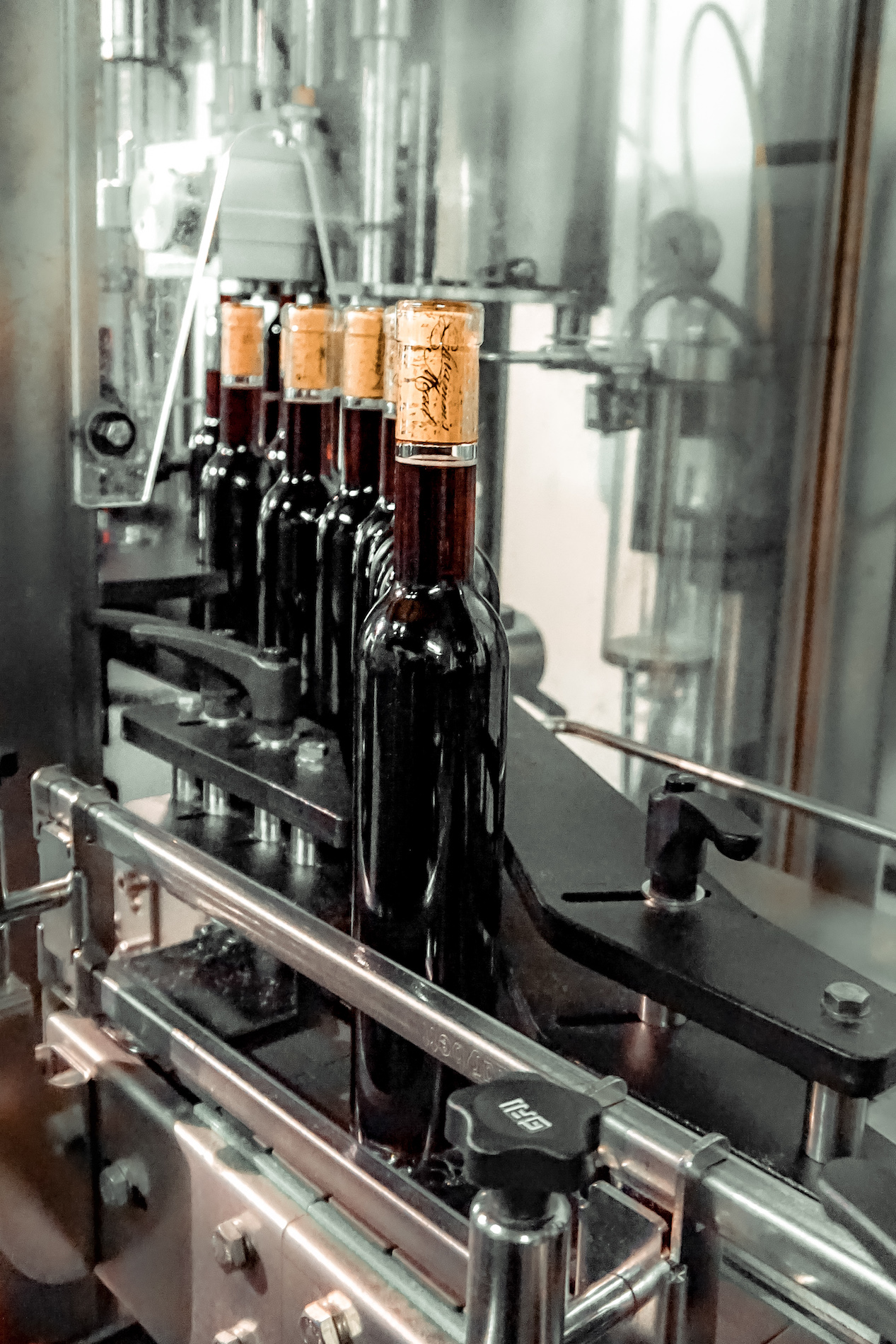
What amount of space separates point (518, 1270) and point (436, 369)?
12.5 inches

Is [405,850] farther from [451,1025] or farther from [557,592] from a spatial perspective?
[557,592]

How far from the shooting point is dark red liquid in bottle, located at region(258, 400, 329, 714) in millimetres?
777

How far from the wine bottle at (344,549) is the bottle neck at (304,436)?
0.08 feet

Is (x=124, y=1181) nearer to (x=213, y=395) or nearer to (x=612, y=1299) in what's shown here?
(x=612, y=1299)

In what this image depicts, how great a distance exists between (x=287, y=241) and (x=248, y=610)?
0.50 metres

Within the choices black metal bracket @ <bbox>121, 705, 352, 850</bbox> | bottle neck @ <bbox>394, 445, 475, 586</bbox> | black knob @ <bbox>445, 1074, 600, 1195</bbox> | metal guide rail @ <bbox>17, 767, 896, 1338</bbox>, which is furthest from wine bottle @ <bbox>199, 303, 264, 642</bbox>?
black knob @ <bbox>445, 1074, 600, 1195</bbox>

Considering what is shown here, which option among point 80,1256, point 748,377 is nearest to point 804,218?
point 748,377

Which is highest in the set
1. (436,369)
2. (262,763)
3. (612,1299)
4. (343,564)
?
(436,369)

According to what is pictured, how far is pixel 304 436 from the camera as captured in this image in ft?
2.55

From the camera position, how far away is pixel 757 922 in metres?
0.56

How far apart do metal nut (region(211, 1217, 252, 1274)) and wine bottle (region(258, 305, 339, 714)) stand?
0.31 meters

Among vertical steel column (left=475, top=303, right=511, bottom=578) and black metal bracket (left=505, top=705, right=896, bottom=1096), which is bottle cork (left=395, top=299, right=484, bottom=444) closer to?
black metal bracket (left=505, top=705, right=896, bottom=1096)

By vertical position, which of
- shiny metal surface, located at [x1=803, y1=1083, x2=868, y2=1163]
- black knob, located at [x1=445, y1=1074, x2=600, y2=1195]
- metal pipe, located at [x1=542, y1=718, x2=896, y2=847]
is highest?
black knob, located at [x1=445, y1=1074, x2=600, y2=1195]

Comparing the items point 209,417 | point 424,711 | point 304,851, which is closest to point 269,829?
point 304,851
